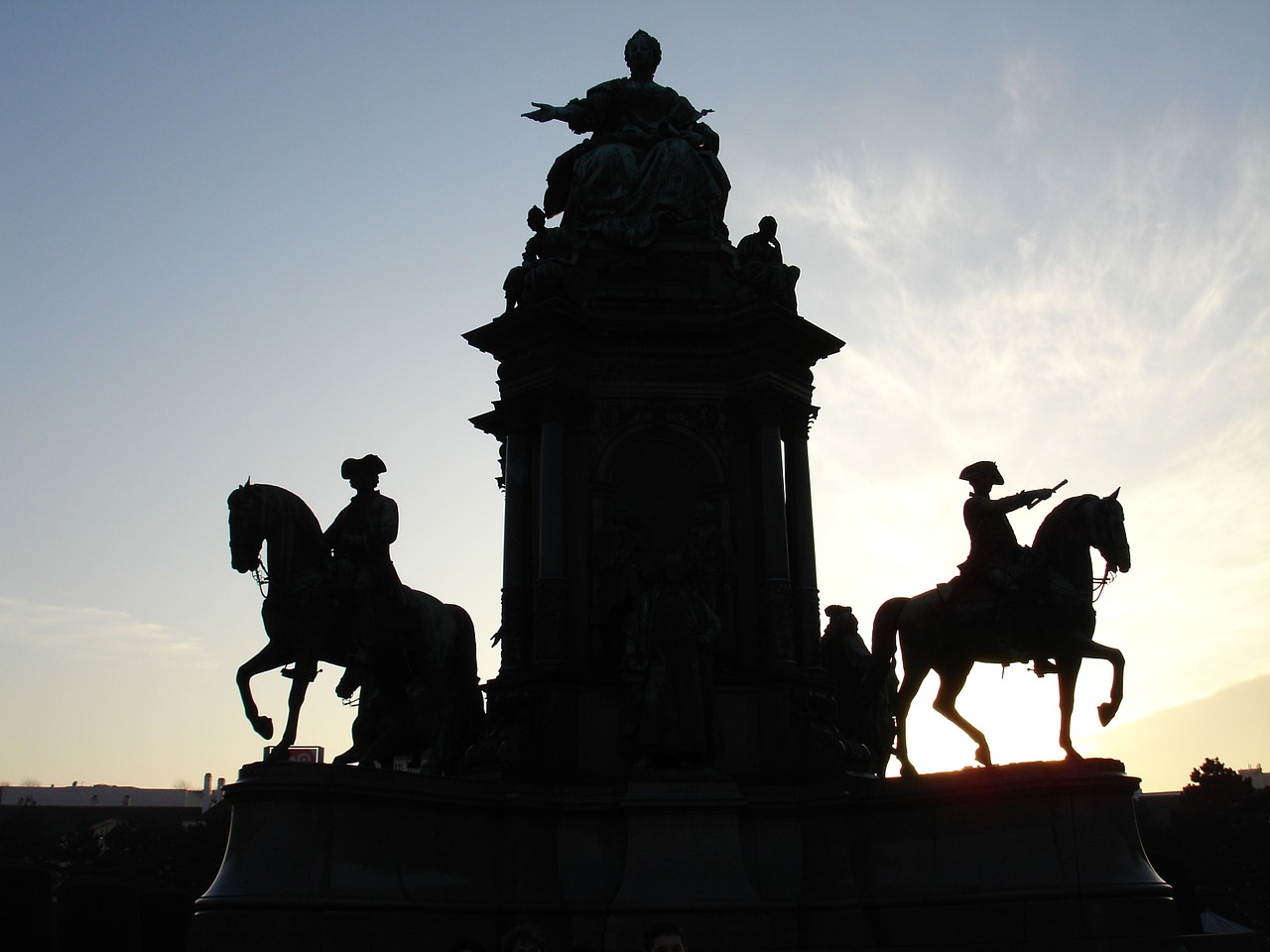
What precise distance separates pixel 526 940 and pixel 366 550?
29.4ft

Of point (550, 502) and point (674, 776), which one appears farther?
point (550, 502)

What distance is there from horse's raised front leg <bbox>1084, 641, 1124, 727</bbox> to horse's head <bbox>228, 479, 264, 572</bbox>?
28.3 ft

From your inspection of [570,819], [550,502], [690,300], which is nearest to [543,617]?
[550,502]

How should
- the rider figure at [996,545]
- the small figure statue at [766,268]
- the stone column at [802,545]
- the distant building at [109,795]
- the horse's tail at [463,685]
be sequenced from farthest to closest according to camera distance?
1. the distant building at [109,795]
2. the small figure statue at [766,268]
3. the stone column at [802,545]
4. the horse's tail at [463,685]
5. the rider figure at [996,545]

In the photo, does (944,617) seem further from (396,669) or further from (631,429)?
(396,669)

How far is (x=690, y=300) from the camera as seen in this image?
59.9ft

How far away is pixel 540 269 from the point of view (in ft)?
58.6

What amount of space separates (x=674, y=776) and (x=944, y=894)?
3116 mm

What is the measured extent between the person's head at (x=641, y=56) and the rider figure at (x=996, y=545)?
8.84 meters

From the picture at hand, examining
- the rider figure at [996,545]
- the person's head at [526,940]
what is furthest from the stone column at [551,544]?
the person's head at [526,940]

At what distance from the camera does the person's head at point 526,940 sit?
6.06 m

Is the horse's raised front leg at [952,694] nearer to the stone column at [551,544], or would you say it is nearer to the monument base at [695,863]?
the monument base at [695,863]

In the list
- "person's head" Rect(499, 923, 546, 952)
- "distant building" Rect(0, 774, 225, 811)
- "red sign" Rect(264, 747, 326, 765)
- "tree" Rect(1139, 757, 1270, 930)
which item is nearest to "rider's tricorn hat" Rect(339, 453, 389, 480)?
"red sign" Rect(264, 747, 326, 765)

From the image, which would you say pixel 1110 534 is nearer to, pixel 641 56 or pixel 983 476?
pixel 983 476
